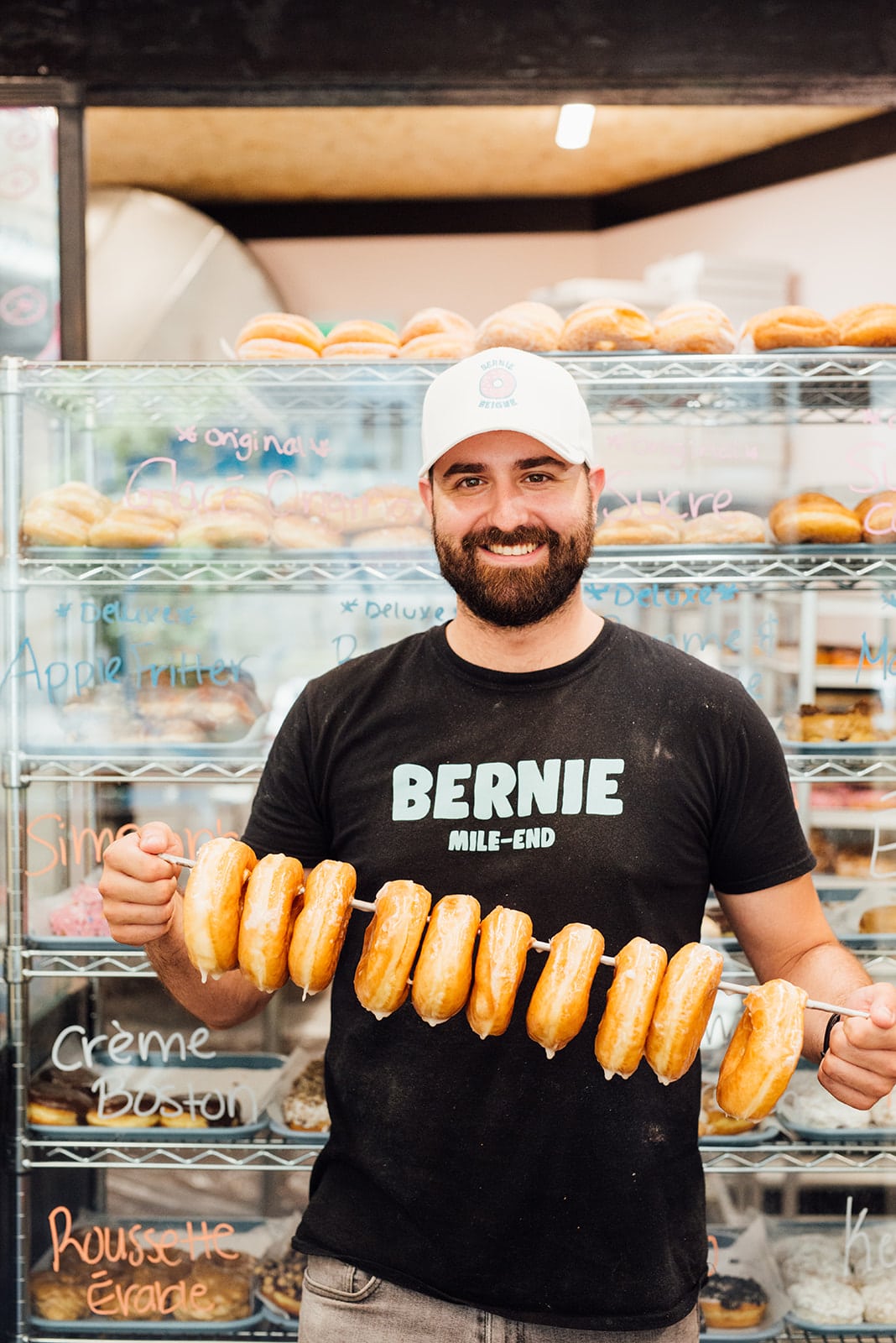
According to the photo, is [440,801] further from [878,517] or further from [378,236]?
[378,236]

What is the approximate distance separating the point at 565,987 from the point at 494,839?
29 centimetres

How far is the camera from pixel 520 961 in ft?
5.27

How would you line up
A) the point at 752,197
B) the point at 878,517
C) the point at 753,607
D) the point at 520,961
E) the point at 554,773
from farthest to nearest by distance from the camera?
the point at 752,197, the point at 753,607, the point at 878,517, the point at 554,773, the point at 520,961

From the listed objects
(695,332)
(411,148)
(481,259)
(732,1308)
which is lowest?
(732,1308)

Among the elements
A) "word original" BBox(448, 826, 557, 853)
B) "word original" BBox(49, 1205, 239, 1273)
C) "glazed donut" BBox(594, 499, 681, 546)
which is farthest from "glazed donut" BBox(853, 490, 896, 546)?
"word original" BBox(49, 1205, 239, 1273)

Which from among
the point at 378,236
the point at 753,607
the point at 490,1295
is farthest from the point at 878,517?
the point at 378,236

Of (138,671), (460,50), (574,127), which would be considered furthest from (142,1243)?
(574,127)

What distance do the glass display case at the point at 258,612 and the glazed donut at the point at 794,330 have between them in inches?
2.5

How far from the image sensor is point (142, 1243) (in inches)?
119

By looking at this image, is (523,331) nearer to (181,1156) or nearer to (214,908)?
(214,908)

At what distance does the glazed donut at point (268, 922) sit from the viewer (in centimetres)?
167

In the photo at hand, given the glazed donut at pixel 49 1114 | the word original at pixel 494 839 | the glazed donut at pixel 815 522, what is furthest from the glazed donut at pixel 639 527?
the glazed donut at pixel 49 1114

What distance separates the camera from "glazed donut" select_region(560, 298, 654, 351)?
280 cm

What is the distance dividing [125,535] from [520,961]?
174 cm
